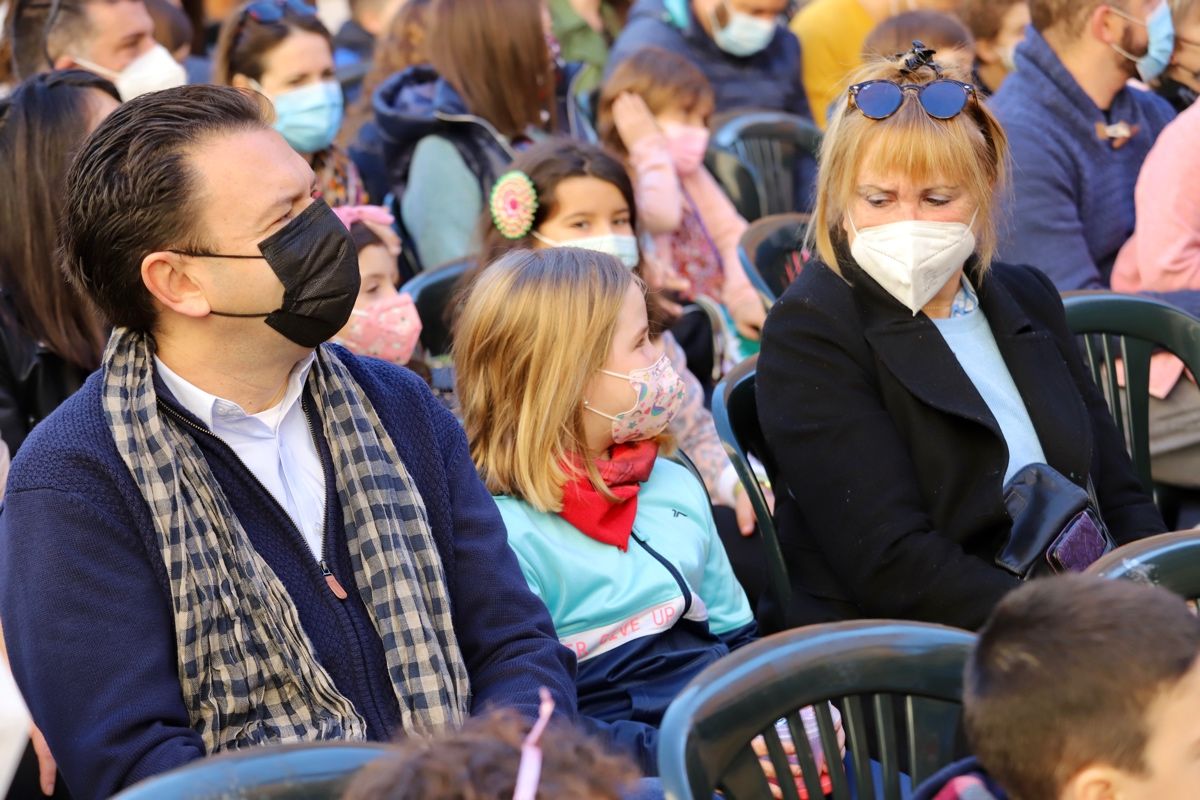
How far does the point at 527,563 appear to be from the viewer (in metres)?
2.82

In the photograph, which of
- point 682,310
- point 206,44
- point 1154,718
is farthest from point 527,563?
point 206,44

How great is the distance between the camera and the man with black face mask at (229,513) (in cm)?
217

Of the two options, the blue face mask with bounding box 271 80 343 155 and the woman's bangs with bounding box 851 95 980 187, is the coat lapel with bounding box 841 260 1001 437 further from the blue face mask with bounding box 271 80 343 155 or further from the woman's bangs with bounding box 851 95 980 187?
the blue face mask with bounding box 271 80 343 155

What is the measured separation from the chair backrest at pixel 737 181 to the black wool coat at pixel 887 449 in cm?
260

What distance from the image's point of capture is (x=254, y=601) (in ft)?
7.42

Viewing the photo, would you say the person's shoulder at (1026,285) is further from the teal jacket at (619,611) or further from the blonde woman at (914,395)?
the teal jacket at (619,611)

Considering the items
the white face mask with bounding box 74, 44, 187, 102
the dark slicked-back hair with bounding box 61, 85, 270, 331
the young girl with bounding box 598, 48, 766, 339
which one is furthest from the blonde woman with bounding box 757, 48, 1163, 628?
the white face mask with bounding box 74, 44, 187, 102

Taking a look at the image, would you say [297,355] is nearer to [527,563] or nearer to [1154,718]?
[527,563]

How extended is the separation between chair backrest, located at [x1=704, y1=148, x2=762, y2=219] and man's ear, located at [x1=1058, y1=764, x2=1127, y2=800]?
4097 millimetres

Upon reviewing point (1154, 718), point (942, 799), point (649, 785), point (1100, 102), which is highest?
point (1100, 102)

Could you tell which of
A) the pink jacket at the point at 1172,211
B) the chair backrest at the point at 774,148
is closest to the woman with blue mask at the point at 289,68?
the chair backrest at the point at 774,148

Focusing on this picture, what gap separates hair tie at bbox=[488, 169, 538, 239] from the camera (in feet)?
13.4

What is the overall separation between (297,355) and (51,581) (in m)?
0.56

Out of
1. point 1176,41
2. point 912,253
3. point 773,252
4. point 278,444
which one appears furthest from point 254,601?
point 1176,41
